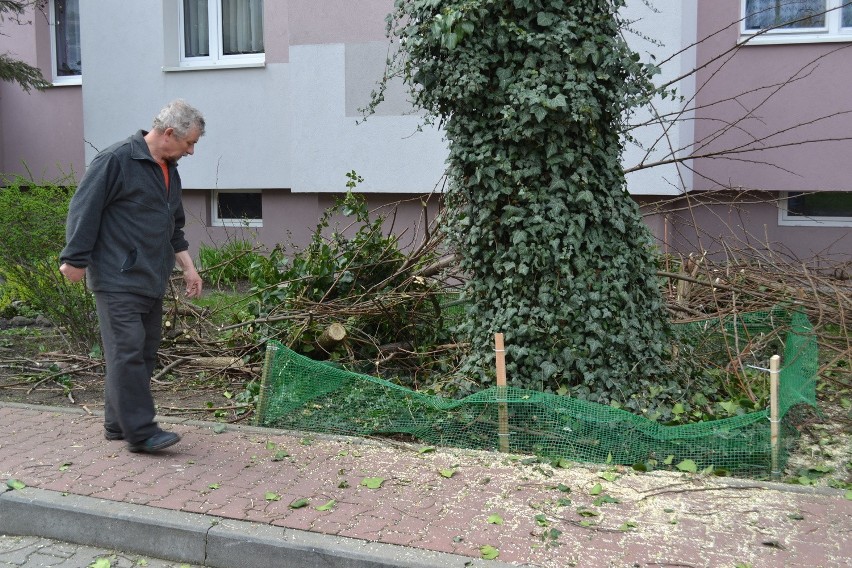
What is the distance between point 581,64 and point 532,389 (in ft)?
6.83

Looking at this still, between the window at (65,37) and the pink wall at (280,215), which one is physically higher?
the window at (65,37)

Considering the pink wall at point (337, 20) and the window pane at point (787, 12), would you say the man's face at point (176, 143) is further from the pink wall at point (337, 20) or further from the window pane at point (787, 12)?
the window pane at point (787, 12)

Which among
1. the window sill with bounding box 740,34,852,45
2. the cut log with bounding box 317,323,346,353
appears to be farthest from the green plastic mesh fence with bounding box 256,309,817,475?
the window sill with bounding box 740,34,852,45

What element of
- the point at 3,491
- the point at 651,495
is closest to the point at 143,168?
the point at 3,491

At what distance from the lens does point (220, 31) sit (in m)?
12.6

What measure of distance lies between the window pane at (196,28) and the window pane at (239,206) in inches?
82.0

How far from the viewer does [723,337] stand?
648cm

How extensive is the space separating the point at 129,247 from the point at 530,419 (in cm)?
257

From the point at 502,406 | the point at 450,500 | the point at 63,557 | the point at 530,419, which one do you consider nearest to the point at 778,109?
the point at 530,419

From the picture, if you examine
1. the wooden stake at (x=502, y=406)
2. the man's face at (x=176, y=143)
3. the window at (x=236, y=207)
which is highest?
the man's face at (x=176, y=143)

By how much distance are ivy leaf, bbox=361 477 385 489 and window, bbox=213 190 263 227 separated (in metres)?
8.22

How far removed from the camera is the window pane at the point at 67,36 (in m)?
14.5

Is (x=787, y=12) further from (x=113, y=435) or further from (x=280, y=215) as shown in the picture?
(x=113, y=435)

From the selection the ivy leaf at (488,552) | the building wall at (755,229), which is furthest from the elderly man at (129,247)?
the building wall at (755,229)
